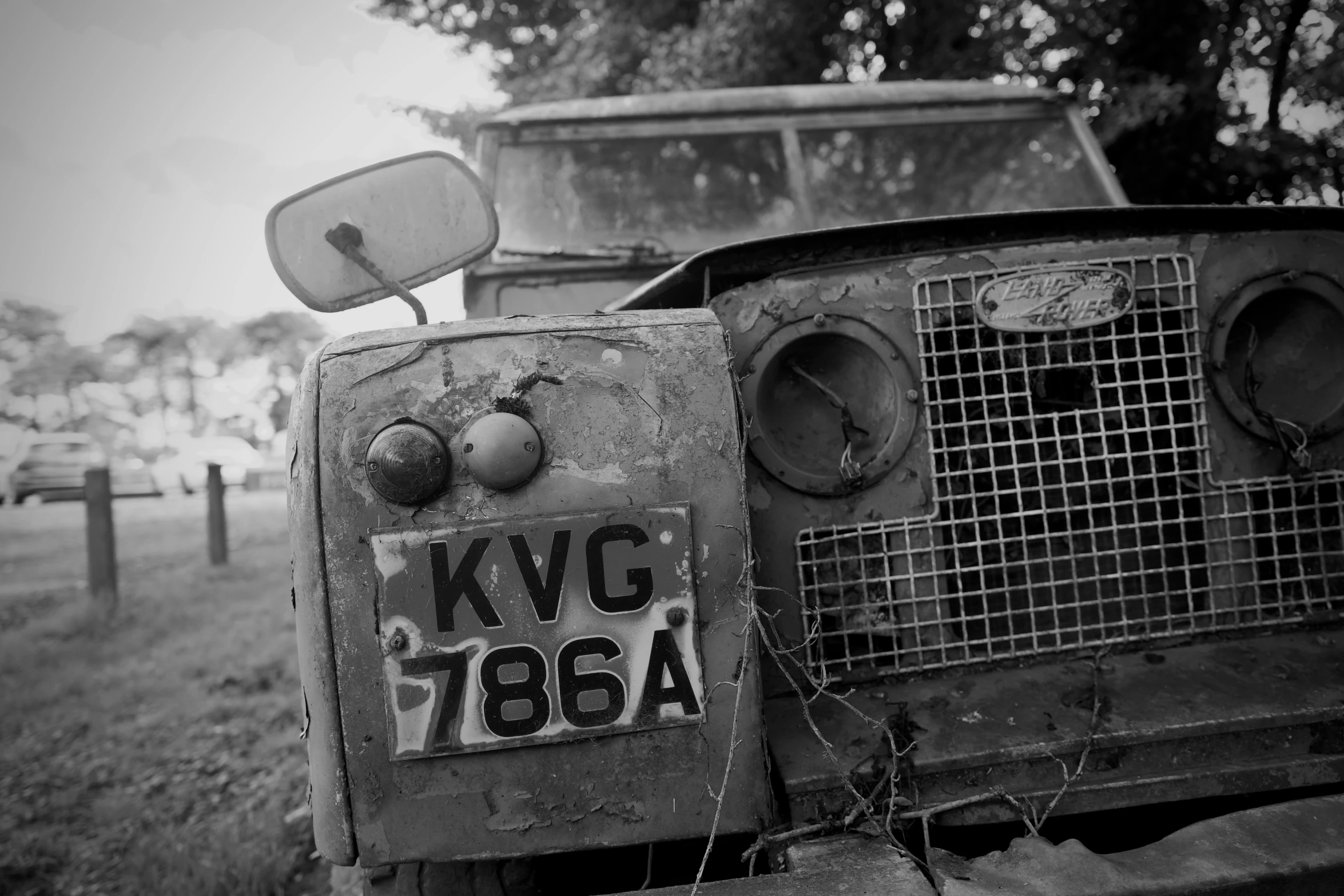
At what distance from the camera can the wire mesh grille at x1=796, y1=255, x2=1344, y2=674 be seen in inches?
57.6

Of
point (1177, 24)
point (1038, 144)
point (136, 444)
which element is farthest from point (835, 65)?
point (136, 444)

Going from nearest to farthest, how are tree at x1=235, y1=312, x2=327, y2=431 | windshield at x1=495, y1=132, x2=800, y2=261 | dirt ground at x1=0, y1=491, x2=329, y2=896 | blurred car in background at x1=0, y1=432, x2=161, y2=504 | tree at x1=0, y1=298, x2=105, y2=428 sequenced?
dirt ground at x1=0, y1=491, x2=329, y2=896, windshield at x1=495, y1=132, x2=800, y2=261, blurred car in background at x1=0, y1=432, x2=161, y2=504, tree at x1=0, y1=298, x2=105, y2=428, tree at x1=235, y1=312, x2=327, y2=431

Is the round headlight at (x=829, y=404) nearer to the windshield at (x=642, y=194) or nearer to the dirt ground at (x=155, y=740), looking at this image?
the windshield at (x=642, y=194)

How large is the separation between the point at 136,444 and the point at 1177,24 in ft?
146

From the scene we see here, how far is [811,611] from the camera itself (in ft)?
4.43

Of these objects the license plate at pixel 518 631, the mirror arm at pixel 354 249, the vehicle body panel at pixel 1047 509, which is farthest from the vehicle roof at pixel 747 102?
the license plate at pixel 518 631

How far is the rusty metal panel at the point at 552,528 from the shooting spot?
3.73 ft

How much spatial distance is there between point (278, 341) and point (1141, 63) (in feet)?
147

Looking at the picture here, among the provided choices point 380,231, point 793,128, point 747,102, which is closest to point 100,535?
point 380,231

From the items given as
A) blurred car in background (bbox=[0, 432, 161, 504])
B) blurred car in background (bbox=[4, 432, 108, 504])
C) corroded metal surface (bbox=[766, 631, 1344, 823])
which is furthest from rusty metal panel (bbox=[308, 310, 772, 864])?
blurred car in background (bbox=[4, 432, 108, 504])

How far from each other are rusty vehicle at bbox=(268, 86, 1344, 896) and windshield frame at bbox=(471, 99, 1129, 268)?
3.68 ft

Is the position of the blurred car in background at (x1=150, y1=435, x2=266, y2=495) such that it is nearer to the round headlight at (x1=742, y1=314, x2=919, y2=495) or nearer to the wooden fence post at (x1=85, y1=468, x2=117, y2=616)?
the wooden fence post at (x1=85, y1=468, x2=117, y2=616)

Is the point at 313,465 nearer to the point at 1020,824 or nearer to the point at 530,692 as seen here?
the point at 530,692

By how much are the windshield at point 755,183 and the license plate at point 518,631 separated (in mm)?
1541
